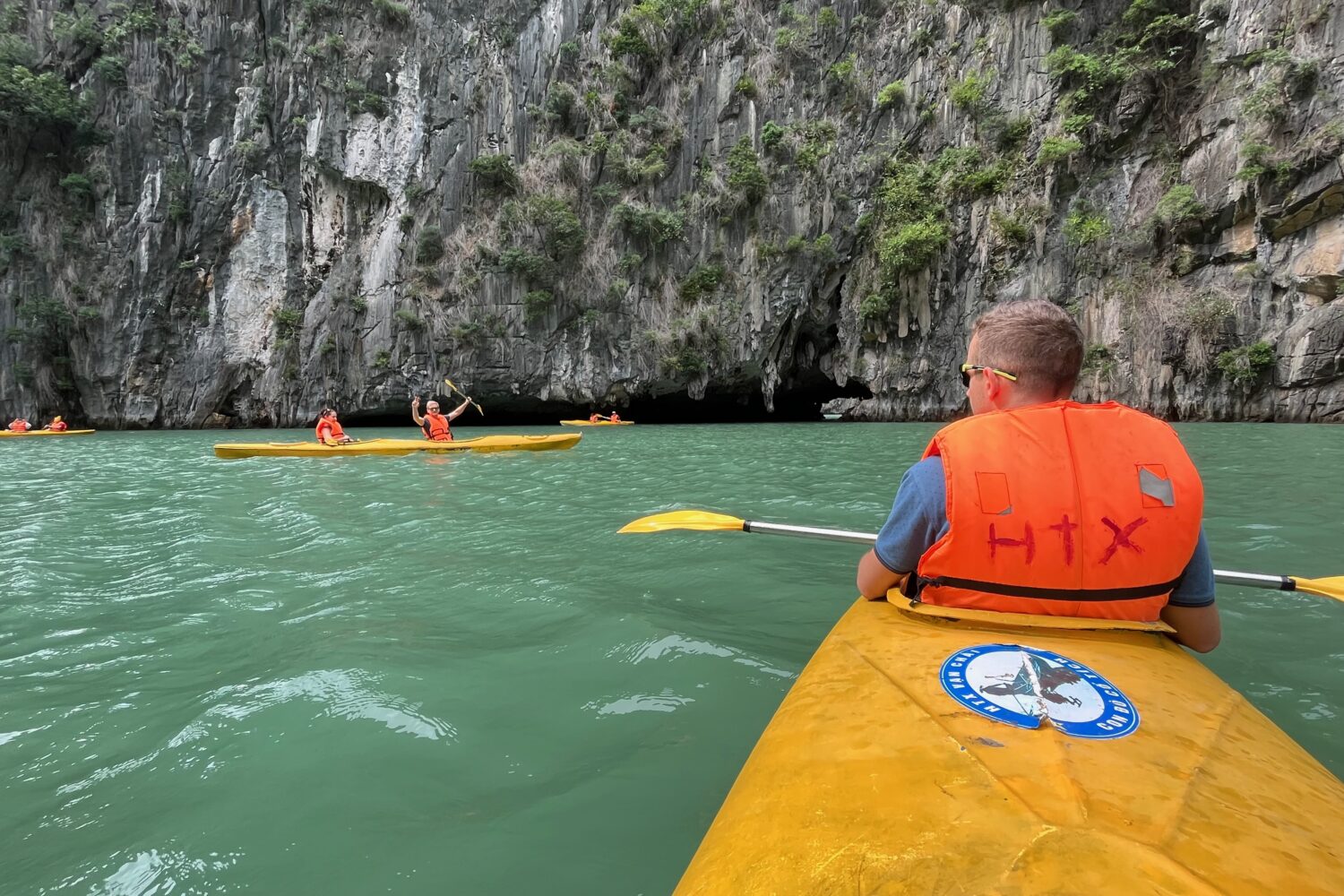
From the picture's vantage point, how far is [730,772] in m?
1.66

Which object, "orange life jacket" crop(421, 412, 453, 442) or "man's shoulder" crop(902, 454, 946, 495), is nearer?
"man's shoulder" crop(902, 454, 946, 495)

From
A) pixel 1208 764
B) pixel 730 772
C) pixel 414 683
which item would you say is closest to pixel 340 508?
pixel 414 683

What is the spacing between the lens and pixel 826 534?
296 centimetres

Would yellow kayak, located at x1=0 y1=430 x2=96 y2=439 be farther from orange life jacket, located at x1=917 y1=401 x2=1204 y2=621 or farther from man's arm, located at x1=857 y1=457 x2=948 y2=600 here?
orange life jacket, located at x1=917 y1=401 x2=1204 y2=621

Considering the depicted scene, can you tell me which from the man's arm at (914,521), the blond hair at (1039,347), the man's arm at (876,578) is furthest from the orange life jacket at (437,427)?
the blond hair at (1039,347)

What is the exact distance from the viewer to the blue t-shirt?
1.68 meters

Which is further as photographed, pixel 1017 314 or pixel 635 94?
pixel 635 94

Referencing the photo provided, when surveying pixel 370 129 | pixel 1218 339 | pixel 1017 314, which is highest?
pixel 370 129

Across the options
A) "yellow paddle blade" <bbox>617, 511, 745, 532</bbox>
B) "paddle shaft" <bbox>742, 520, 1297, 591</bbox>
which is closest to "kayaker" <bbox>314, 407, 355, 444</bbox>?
"yellow paddle blade" <bbox>617, 511, 745, 532</bbox>

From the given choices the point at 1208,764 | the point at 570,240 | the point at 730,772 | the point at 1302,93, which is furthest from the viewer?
the point at 570,240

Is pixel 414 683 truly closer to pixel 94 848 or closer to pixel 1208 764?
pixel 94 848

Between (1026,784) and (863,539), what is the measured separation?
75.0 inches

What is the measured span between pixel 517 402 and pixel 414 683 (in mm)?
23728

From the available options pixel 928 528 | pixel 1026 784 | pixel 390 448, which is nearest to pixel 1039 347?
pixel 928 528
